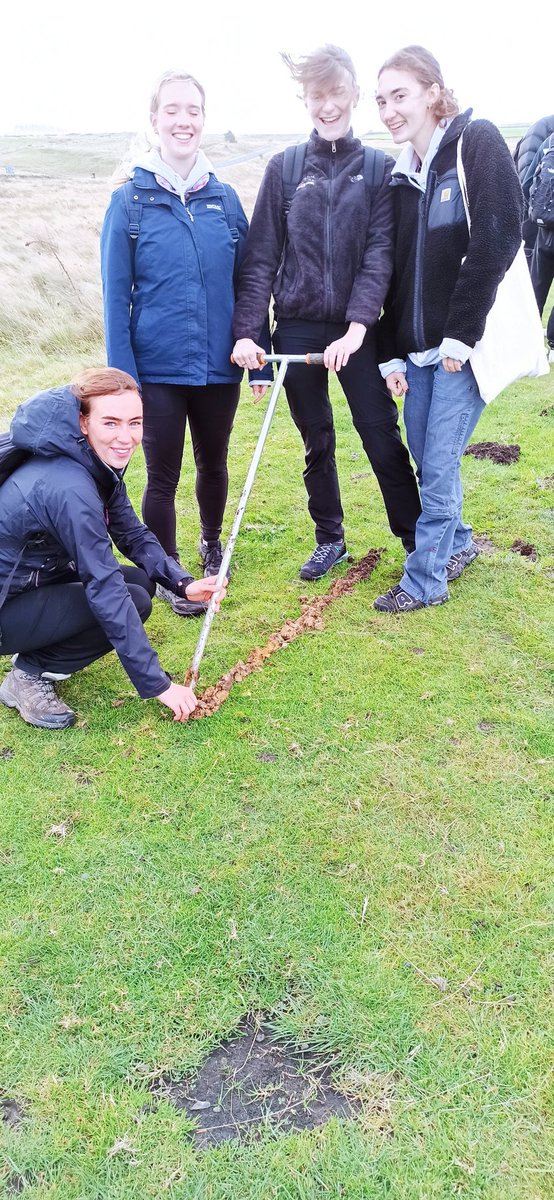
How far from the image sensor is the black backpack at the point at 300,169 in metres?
3.96

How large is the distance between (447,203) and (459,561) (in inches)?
82.2

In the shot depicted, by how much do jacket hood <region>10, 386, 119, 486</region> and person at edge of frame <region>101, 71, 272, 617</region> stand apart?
83 centimetres

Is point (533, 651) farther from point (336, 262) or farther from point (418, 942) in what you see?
point (336, 262)

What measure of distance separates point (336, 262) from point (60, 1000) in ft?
11.5

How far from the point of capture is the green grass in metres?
2.19

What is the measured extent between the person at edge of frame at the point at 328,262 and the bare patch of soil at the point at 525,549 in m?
1.24

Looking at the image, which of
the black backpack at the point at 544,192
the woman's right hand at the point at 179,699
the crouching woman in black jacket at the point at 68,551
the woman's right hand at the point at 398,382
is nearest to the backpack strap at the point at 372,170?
the woman's right hand at the point at 398,382

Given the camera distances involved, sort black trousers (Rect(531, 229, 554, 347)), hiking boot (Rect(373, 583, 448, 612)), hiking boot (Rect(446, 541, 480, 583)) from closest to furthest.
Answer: hiking boot (Rect(373, 583, 448, 612)) < hiking boot (Rect(446, 541, 480, 583)) < black trousers (Rect(531, 229, 554, 347))

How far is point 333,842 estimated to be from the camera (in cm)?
312

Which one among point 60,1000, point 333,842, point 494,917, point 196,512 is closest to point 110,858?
point 60,1000

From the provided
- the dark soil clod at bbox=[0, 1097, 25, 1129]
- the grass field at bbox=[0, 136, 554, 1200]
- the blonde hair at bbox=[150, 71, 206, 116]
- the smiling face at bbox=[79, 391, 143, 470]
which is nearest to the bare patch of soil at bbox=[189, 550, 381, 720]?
the grass field at bbox=[0, 136, 554, 1200]

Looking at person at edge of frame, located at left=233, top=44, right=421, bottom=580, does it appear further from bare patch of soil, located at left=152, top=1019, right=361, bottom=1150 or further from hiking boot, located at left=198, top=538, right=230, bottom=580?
bare patch of soil, located at left=152, top=1019, right=361, bottom=1150

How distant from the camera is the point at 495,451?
6926 mm

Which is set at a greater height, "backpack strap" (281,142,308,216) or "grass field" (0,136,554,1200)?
"backpack strap" (281,142,308,216)
